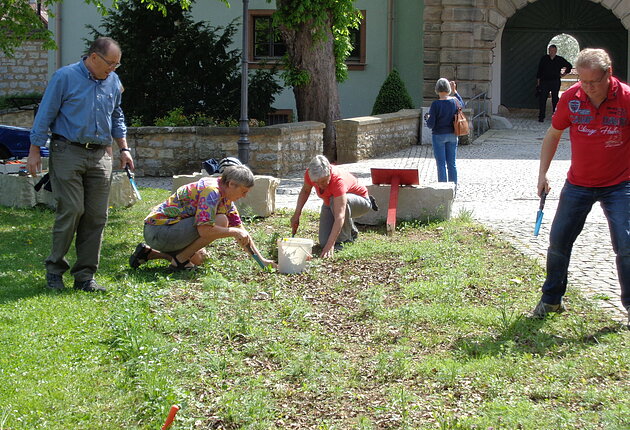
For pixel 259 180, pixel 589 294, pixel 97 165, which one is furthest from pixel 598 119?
pixel 259 180

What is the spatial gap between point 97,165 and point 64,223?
487 mm

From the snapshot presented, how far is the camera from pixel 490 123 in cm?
2220

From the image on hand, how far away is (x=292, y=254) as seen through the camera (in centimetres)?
744

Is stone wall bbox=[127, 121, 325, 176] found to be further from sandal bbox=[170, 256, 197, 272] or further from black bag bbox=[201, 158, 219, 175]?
sandal bbox=[170, 256, 197, 272]

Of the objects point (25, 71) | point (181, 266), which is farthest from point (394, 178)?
point (25, 71)

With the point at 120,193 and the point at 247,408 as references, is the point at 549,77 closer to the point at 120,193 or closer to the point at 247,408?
the point at 120,193

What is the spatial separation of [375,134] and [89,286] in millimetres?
11842

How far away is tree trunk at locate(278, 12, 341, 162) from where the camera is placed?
16.5 metres

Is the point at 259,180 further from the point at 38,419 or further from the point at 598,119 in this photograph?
the point at 38,419

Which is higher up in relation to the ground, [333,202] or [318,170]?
[318,170]

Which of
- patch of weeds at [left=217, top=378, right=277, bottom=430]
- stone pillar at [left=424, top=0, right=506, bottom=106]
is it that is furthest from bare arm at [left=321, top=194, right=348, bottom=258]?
stone pillar at [left=424, top=0, right=506, bottom=106]

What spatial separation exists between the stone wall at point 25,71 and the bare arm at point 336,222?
20.9 m

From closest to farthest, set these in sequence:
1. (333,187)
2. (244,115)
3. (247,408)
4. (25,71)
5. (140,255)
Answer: (247,408)
(140,255)
(333,187)
(244,115)
(25,71)

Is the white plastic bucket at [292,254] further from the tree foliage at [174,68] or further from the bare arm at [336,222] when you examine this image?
the tree foliage at [174,68]
